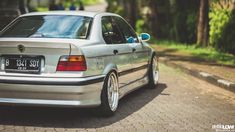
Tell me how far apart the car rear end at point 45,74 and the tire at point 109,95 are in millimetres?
329

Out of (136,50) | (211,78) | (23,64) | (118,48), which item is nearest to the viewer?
(23,64)

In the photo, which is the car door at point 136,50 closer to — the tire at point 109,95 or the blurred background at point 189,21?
the tire at point 109,95

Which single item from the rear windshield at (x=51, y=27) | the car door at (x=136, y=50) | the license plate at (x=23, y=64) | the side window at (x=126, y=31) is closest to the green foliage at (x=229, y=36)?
the car door at (x=136, y=50)

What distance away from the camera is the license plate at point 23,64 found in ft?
22.2

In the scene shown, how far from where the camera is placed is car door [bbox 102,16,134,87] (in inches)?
303

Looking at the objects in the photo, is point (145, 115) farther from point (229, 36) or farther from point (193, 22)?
point (193, 22)

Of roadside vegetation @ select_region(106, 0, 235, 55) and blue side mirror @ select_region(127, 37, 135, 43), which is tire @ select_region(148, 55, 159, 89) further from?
roadside vegetation @ select_region(106, 0, 235, 55)

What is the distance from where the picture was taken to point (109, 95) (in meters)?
7.45

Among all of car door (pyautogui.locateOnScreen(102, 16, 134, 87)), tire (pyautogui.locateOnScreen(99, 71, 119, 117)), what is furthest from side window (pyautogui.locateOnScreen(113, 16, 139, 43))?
tire (pyautogui.locateOnScreen(99, 71, 119, 117))

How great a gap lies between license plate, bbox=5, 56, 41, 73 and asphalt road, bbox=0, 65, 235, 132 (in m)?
0.75

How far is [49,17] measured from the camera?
25.6ft

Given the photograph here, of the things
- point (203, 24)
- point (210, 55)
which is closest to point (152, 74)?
point (210, 55)

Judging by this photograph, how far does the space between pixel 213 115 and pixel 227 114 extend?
256 mm

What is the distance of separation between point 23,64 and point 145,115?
6.68 feet
